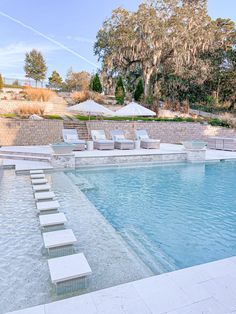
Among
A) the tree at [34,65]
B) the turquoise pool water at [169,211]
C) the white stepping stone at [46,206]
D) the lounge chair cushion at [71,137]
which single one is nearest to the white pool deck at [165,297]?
the turquoise pool water at [169,211]

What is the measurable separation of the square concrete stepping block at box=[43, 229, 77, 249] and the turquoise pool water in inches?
32.1

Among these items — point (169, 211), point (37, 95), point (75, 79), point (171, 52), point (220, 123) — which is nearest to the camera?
point (169, 211)

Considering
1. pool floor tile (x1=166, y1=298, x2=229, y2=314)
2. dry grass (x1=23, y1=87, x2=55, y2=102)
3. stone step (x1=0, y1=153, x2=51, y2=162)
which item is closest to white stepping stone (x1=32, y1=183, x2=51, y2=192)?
stone step (x1=0, y1=153, x2=51, y2=162)

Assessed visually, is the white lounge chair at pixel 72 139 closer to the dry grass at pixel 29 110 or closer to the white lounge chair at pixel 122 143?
the white lounge chair at pixel 122 143

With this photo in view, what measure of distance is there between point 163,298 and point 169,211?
269 centimetres

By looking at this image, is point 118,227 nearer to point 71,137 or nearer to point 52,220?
point 52,220

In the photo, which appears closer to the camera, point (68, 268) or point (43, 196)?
point (68, 268)

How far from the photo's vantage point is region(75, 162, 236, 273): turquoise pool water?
3254 mm

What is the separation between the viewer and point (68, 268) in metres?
2.41

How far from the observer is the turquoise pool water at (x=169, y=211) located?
10.7ft

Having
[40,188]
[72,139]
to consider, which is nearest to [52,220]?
[40,188]

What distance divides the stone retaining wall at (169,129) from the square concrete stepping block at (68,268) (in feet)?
35.4

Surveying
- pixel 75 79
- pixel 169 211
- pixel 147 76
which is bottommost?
pixel 169 211

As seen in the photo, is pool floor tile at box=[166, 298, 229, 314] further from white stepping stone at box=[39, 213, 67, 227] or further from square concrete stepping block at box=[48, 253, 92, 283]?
white stepping stone at box=[39, 213, 67, 227]
